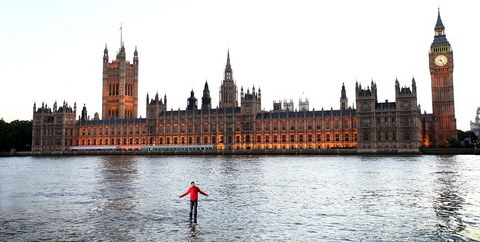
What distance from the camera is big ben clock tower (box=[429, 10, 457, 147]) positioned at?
456 ft

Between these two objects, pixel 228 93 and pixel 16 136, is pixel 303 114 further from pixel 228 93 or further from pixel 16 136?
pixel 16 136

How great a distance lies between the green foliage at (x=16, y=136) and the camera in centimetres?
15700

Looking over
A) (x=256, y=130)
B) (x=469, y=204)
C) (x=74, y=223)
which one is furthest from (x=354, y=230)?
(x=256, y=130)

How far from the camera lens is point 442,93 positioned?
5591 inches

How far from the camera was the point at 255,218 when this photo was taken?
2250 centimetres

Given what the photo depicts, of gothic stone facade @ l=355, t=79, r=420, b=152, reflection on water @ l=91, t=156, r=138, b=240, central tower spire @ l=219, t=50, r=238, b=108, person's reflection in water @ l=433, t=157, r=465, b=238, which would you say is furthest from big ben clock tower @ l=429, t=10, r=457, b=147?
reflection on water @ l=91, t=156, r=138, b=240

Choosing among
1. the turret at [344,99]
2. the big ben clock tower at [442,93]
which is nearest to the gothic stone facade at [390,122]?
the big ben clock tower at [442,93]

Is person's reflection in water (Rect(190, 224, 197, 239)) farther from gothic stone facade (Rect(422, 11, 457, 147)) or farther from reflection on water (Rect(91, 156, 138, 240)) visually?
gothic stone facade (Rect(422, 11, 457, 147))

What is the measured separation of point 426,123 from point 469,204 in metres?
129

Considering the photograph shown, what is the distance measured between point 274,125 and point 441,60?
5519 centimetres

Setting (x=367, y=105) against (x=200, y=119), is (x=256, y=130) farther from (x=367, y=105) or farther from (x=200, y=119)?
(x=367, y=105)

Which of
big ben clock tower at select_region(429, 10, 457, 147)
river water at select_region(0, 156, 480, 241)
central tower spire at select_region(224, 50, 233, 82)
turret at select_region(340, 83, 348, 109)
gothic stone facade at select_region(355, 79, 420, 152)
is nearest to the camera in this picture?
river water at select_region(0, 156, 480, 241)

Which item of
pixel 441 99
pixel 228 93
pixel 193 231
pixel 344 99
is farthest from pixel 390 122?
pixel 193 231

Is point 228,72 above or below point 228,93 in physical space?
above
